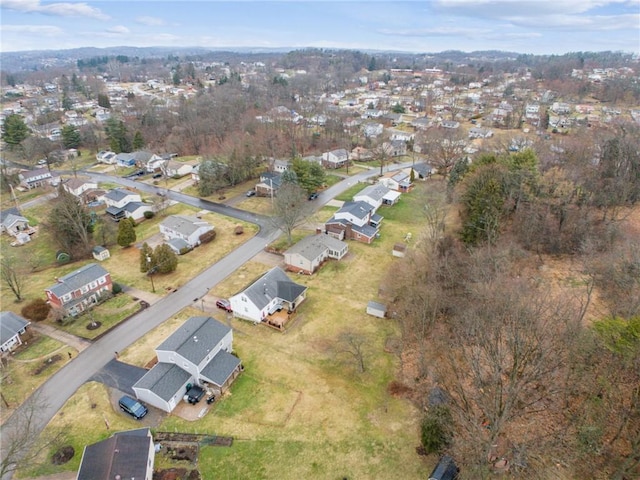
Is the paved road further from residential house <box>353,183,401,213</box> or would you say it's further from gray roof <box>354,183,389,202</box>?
gray roof <box>354,183,389,202</box>

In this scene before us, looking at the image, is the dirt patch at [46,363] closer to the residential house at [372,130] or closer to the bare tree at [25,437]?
the bare tree at [25,437]

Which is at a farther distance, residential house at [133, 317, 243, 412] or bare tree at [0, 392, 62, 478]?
residential house at [133, 317, 243, 412]

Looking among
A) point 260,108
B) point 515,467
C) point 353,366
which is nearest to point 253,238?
point 353,366

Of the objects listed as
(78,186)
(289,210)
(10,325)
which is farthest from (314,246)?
(78,186)

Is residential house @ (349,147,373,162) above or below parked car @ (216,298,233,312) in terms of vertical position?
above

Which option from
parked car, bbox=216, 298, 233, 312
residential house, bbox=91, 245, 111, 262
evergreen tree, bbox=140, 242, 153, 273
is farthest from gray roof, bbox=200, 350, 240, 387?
residential house, bbox=91, 245, 111, 262

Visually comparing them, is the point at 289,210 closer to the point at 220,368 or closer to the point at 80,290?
the point at 220,368

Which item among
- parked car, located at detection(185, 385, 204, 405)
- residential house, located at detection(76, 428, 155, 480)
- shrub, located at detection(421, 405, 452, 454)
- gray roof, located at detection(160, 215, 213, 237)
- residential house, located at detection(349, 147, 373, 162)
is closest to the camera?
residential house, located at detection(76, 428, 155, 480)
